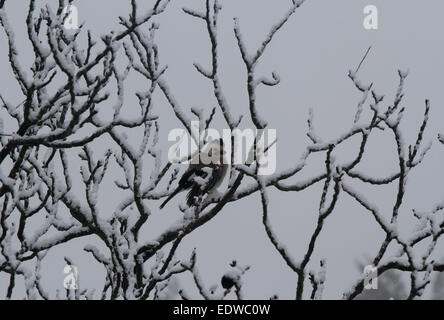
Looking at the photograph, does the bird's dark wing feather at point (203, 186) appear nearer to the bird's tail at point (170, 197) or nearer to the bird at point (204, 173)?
the bird at point (204, 173)

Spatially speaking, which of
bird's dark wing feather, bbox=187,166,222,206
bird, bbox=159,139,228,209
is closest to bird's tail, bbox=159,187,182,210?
bird, bbox=159,139,228,209

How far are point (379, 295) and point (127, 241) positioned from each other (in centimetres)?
2088

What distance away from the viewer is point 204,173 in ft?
23.1

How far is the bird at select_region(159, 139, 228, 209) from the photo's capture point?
6.50m

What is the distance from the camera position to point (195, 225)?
5434 mm

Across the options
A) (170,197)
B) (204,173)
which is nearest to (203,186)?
(170,197)

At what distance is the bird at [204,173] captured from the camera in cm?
650

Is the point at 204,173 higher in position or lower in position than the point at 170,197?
higher

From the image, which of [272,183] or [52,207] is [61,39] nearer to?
[52,207]

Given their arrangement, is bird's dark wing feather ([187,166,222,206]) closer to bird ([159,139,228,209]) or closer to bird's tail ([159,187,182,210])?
bird ([159,139,228,209])

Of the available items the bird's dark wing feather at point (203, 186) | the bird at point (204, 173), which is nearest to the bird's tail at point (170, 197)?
the bird at point (204, 173)

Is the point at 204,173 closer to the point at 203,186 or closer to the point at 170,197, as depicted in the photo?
the point at 203,186
